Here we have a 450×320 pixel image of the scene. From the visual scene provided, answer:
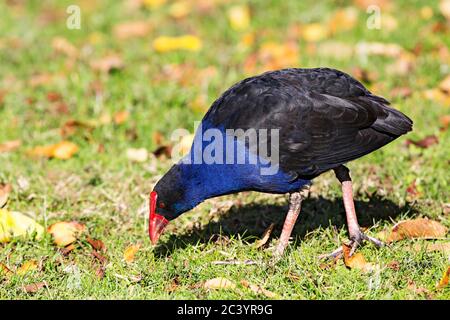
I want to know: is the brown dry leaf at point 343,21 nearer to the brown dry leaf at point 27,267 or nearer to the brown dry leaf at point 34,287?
the brown dry leaf at point 27,267

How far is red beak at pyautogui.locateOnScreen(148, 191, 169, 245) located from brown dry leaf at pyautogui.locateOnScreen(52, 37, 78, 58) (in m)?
3.72

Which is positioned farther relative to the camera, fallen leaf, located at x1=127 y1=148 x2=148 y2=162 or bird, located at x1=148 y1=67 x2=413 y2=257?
fallen leaf, located at x1=127 y1=148 x2=148 y2=162

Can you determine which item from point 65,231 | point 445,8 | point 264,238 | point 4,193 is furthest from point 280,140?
point 445,8

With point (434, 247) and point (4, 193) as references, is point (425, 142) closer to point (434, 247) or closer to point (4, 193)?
point (434, 247)

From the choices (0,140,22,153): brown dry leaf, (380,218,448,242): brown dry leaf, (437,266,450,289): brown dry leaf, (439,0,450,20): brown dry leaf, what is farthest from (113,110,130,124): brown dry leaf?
(439,0,450,20): brown dry leaf

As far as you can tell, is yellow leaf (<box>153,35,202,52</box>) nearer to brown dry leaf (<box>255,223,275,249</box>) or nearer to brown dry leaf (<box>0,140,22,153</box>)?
brown dry leaf (<box>0,140,22,153</box>)

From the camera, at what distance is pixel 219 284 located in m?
4.16

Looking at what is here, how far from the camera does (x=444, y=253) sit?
14.4 feet

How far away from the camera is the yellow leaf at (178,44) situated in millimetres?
7914

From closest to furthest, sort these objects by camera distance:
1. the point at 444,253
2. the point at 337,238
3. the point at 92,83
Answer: the point at 444,253
the point at 337,238
the point at 92,83

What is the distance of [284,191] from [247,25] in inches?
166

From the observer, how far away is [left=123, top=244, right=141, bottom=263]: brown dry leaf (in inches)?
182
